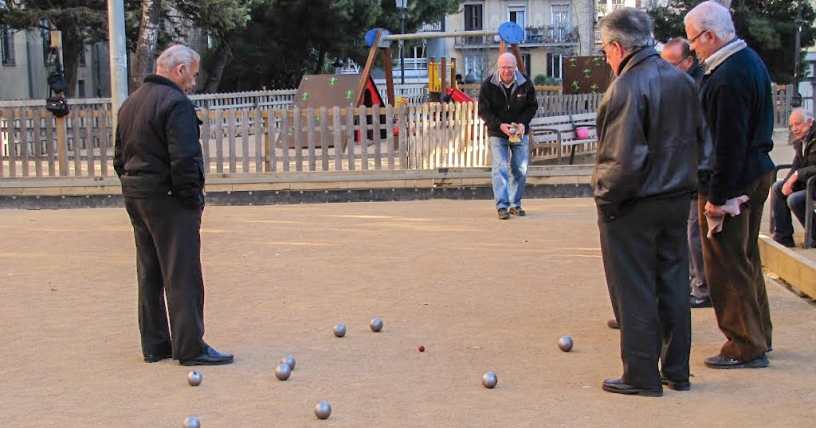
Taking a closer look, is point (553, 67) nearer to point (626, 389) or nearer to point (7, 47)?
point (7, 47)

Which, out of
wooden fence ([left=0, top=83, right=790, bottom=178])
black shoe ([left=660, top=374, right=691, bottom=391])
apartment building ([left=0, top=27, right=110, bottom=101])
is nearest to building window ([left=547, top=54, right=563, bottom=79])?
apartment building ([left=0, top=27, right=110, bottom=101])

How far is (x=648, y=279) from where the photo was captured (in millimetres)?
5438

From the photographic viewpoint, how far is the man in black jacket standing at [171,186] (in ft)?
20.0

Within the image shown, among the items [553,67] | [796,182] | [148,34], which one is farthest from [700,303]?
[553,67]

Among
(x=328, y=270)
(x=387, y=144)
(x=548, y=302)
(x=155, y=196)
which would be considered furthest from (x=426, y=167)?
(x=155, y=196)

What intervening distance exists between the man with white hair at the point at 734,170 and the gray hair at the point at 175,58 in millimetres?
2754

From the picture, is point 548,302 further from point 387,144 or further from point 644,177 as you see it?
point 387,144

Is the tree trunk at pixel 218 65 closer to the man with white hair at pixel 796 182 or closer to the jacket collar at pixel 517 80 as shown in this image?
the jacket collar at pixel 517 80

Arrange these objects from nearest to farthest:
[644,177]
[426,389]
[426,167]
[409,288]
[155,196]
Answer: [644,177] < [426,389] < [155,196] < [409,288] < [426,167]

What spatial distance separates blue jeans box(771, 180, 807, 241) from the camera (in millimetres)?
9859

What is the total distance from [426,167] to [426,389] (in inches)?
447

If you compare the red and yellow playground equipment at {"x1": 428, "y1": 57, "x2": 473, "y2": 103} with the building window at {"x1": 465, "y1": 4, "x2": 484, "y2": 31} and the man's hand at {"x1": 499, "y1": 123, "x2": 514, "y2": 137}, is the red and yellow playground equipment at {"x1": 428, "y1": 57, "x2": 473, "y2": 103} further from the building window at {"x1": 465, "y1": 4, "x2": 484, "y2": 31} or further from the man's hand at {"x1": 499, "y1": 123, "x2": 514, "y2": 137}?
the building window at {"x1": 465, "y1": 4, "x2": 484, "y2": 31}

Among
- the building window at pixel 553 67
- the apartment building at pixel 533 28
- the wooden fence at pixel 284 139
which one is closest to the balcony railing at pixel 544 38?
the apartment building at pixel 533 28

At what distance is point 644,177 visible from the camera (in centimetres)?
530
